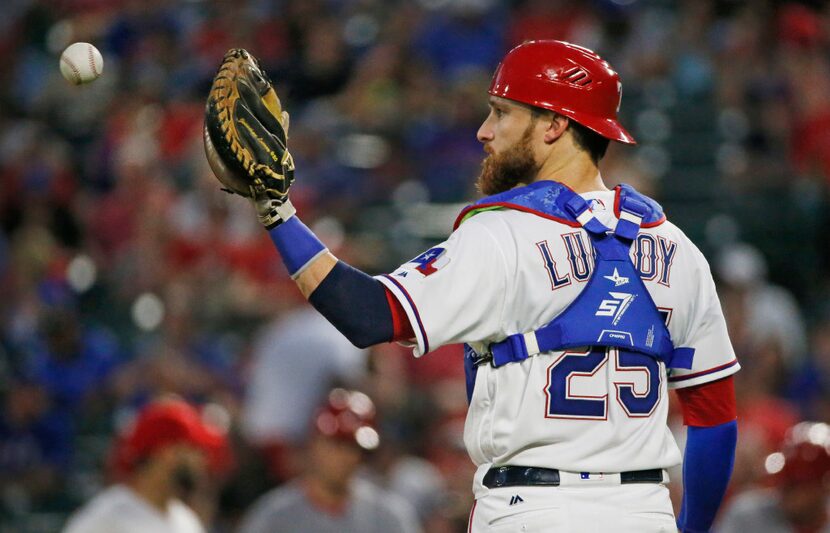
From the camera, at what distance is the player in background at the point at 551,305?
3.05 metres

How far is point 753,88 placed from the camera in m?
10.1

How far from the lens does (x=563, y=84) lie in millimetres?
3320

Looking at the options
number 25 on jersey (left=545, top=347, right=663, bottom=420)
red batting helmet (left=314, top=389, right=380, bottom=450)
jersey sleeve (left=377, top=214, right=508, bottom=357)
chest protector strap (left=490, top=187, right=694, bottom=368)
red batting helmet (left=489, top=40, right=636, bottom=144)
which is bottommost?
red batting helmet (left=314, top=389, right=380, bottom=450)

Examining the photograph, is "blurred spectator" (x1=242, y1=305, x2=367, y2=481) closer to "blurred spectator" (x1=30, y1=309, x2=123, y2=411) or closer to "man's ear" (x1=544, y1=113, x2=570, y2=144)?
"blurred spectator" (x1=30, y1=309, x2=123, y2=411)

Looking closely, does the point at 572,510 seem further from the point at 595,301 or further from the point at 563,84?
the point at 563,84

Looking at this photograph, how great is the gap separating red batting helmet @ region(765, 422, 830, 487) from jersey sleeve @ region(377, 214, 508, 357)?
113 inches

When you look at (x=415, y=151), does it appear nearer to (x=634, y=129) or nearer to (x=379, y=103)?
(x=379, y=103)

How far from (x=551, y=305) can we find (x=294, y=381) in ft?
14.7

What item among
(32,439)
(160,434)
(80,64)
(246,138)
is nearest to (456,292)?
(246,138)

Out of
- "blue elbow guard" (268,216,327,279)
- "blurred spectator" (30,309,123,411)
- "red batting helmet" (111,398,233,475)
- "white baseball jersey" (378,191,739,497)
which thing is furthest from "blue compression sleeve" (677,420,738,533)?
"blurred spectator" (30,309,123,411)

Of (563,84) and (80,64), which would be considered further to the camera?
(80,64)

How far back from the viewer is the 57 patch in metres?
3.07

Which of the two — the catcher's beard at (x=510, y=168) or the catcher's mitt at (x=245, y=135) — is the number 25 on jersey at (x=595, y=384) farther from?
the catcher's mitt at (x=245, y=135)

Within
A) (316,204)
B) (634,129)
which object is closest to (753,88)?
(634,129)
